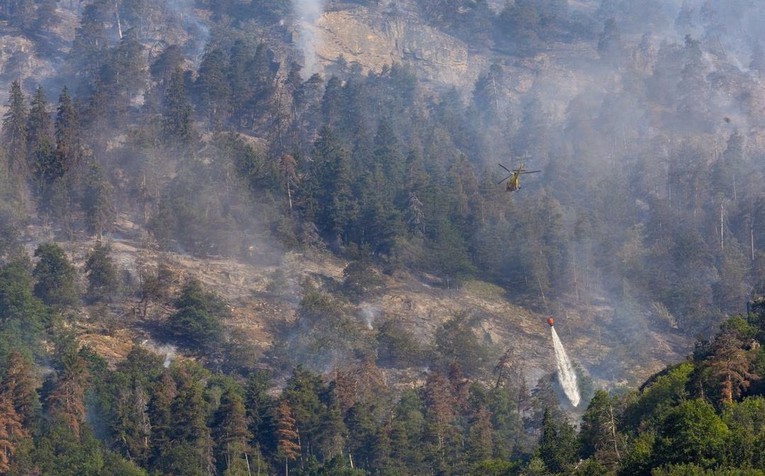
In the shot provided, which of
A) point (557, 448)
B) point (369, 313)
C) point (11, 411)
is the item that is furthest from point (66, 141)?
point (557, 448)

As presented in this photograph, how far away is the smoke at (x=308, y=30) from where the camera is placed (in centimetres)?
14225

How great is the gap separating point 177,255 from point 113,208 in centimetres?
679

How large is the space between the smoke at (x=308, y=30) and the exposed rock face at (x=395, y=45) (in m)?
0.68

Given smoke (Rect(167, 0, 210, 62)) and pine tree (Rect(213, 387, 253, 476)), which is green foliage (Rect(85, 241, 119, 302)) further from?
smoke (Rect(167, 0, 210, 62))

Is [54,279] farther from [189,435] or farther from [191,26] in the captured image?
[191,26]

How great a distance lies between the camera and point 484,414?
239ft

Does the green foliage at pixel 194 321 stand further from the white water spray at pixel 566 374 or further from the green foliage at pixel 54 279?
the white water spray at pixel 566 374

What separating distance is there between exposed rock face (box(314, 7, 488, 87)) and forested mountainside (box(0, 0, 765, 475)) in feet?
1.42

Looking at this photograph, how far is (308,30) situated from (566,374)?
75.6 metres

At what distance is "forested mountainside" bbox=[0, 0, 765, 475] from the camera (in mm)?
66500

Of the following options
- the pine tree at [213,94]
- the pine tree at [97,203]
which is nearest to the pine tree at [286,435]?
the pine tree at [97,203]

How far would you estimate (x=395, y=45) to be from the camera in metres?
152

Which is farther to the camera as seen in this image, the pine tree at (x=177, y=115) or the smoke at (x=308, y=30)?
the smoke at (x=308, y=30)

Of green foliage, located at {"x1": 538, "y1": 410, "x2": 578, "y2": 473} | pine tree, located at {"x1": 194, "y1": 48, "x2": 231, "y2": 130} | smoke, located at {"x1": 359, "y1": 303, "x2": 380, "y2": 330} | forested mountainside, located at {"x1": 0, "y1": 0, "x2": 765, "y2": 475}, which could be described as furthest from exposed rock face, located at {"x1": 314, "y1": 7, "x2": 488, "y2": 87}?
green foliage, located at {"x1": 538, "y1": 410, "x2": 578, "y2": 473}
